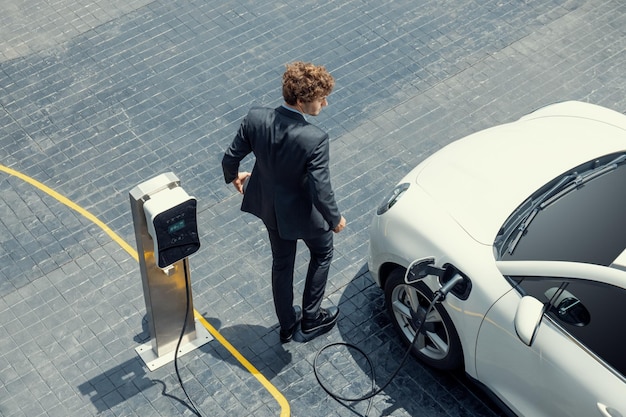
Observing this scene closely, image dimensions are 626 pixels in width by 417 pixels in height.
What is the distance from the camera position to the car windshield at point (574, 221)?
5.68 metres

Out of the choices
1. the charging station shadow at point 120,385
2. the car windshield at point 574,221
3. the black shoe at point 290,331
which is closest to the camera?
the car windshield at point 574,221

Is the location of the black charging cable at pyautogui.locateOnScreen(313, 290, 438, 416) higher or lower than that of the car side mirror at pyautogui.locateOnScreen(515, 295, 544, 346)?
lower

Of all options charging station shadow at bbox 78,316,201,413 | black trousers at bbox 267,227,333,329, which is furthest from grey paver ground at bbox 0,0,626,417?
black trousers at bbox 267,227,333,329

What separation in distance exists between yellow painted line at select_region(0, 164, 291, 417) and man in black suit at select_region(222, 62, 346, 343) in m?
0.46

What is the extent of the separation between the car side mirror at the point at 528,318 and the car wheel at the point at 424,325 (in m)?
0.73

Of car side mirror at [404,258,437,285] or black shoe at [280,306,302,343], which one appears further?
black shoe at [280,306,302,343]

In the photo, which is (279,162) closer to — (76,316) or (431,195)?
(431,195)

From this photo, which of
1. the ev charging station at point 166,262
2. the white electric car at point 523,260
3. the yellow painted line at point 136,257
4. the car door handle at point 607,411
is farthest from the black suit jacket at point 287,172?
the car door handle at point 607,411

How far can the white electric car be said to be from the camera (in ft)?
17.8

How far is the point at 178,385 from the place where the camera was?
21.5 ft

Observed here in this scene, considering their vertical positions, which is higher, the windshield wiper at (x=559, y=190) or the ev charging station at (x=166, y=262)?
the windshield wiper at (x=559, y=190)

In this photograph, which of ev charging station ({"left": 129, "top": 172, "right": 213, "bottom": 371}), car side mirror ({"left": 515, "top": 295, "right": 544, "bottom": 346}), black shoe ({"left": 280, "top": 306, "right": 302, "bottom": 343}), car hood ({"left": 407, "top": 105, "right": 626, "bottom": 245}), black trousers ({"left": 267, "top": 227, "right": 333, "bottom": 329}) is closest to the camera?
car side mirror ({"left": 515, "top": 295, "right": 544, "bottom": 346})

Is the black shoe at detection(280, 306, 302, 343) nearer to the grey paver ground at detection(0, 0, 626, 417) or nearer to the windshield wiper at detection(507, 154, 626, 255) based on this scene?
the grey paver ground at detection(0, 0, 626, 417)

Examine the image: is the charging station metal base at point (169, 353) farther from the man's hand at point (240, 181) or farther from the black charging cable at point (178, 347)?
the man's hand at point (240, 181)
